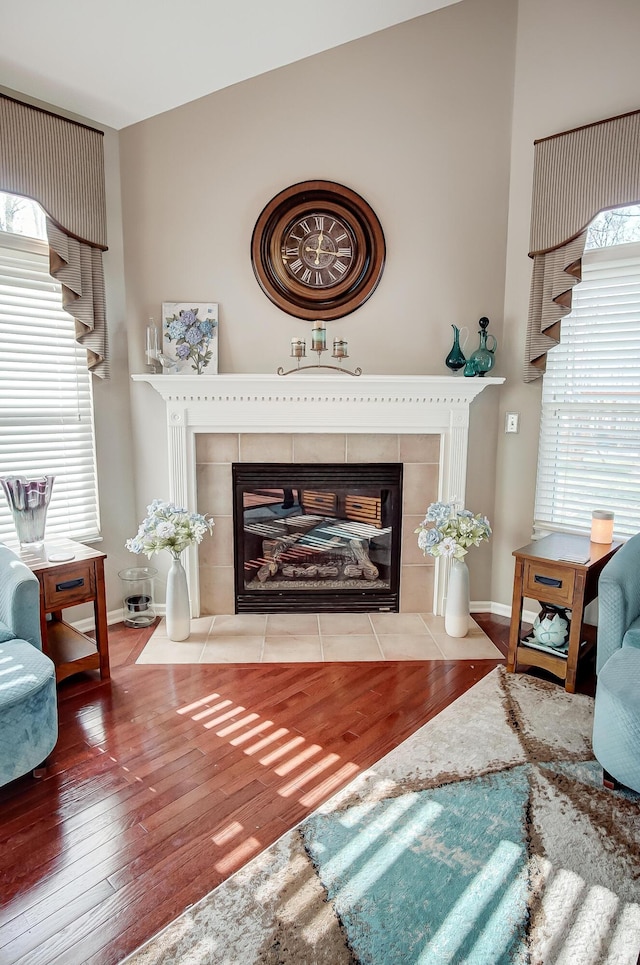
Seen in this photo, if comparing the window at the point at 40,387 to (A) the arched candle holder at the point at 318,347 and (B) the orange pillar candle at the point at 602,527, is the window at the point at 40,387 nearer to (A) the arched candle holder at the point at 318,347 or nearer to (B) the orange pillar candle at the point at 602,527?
(A) the arched candle holder at the point at 318,347

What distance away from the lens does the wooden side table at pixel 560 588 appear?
2.72 meters

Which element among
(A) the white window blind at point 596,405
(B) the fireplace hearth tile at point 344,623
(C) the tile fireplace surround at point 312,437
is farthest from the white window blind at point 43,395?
(A) the white window blind at point 596,405

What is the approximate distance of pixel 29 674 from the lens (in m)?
2.07

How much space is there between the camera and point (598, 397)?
127 inches

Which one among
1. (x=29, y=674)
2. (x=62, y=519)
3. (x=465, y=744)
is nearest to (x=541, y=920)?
(x=465, y=744)

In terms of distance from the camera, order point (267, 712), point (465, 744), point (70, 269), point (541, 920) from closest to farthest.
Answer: point (541, 920)
point (465, 744)
point (267, 712)
point (70, 269)

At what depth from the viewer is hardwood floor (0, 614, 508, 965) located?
1.60 m

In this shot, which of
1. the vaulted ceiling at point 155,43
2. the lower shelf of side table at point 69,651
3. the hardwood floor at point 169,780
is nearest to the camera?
the hardwood floor at point 169,780

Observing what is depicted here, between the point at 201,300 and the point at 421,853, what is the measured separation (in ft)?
9.48

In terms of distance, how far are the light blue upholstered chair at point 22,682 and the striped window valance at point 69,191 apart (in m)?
1.37

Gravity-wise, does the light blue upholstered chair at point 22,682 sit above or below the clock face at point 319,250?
below

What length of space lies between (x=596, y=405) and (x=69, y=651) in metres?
3.07

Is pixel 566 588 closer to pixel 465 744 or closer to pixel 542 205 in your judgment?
pixel 465 744

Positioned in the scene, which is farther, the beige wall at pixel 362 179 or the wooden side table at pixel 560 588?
the beige wall at pixel 362 179
